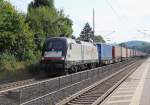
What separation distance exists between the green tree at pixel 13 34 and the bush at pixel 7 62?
1.83m

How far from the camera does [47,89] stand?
15867mm

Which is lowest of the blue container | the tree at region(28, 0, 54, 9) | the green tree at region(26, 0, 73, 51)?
the blue container

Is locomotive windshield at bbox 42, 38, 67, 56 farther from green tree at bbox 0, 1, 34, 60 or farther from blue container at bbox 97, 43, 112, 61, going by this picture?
blue container at bbox 97, 43, 112, 61

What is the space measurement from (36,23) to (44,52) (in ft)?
94.3

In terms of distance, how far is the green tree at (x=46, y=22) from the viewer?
192ft

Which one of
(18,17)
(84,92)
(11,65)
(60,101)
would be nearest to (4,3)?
(18,17)

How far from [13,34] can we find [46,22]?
20.5 meters

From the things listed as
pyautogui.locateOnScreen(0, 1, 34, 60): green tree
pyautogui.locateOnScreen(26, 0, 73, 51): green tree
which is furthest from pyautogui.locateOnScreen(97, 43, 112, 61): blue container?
pyautogui.locateOnScreen(0, 1, 34, 60): green tree

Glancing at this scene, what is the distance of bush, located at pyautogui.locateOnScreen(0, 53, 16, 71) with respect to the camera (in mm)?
38091

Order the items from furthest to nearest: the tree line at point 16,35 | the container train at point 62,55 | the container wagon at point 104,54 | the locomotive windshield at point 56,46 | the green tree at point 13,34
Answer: the container wagon at point 104,54 → the tree line at point 16,35 → the green tree at point 13,34 → the locomotive windshield at point 56,46 → the container train at point 62,55

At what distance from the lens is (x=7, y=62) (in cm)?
4003

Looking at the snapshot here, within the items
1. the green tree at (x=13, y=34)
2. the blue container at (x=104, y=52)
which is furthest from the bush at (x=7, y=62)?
the blue container at (x=104, y=52)

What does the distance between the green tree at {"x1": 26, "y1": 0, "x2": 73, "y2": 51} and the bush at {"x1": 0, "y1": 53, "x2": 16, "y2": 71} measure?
44.6ft

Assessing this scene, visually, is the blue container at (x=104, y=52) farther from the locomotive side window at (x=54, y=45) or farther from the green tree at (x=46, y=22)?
the locomotive side window at (x=54, y=45)
